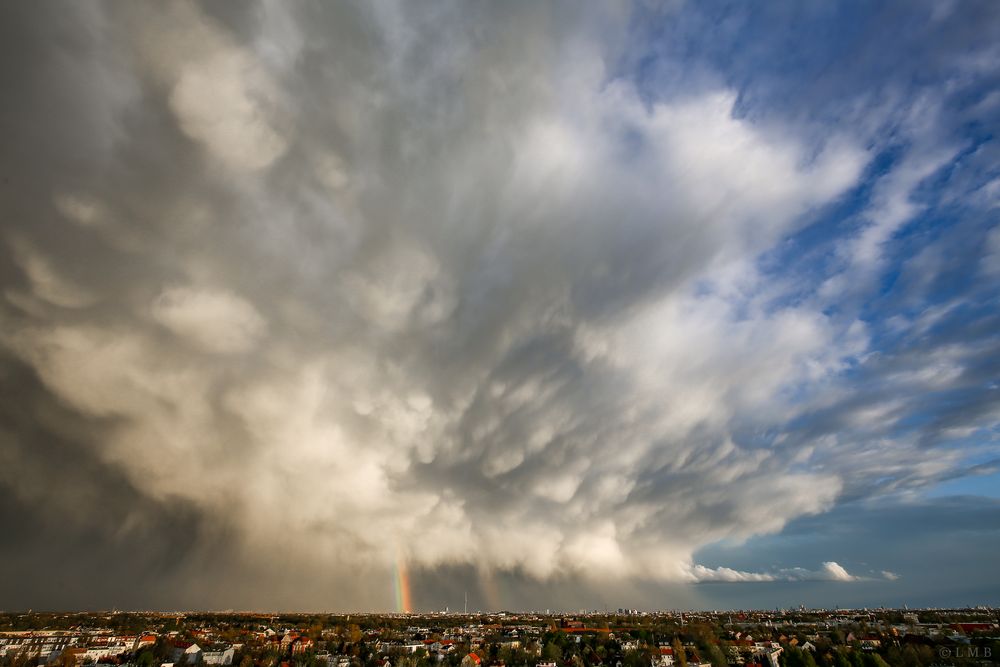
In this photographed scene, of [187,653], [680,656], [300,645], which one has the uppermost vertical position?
[187,653]

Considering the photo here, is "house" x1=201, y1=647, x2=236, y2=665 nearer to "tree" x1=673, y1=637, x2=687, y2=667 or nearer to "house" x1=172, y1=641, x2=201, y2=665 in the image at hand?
"house" x1=172, y1=641, x2=201, y2=665

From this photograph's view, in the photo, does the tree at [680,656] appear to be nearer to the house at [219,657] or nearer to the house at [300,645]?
the house at [300,645]

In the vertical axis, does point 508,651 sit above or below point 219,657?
below

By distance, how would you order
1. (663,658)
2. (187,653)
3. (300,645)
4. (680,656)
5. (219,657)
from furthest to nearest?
(300,645) → (187,653) → (219,657) → (663,658) → (680,656)

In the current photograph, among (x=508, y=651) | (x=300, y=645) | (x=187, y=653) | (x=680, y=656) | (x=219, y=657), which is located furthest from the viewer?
(x=300, y=645)

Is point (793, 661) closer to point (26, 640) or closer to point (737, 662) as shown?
point (737, 662)

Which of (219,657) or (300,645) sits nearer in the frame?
(219,657)

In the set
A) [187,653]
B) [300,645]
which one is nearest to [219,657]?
[187,653]

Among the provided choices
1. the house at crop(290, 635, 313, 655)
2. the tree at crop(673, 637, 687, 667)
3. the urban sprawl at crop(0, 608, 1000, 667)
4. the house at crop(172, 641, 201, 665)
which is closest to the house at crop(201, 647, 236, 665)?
the urban sprawl at crop(0, 608, 1000, 667)

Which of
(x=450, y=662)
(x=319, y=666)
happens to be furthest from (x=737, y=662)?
(x=319, y=666)

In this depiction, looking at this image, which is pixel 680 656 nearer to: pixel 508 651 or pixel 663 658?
pixel 663 658

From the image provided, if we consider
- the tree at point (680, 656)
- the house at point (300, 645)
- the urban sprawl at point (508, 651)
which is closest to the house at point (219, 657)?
the urban sprawl at point (508, 651)
